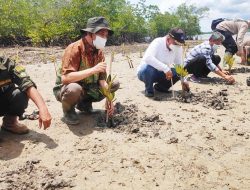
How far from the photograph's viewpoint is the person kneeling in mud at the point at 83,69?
3.49m

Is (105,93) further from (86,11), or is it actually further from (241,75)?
(86,11)

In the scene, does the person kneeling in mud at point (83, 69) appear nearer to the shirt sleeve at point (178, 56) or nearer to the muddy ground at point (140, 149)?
the muddy ground at point (140, 149)

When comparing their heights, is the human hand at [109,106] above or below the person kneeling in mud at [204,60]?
below

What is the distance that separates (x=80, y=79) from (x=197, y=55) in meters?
3.13

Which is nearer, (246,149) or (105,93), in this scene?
(246,149)

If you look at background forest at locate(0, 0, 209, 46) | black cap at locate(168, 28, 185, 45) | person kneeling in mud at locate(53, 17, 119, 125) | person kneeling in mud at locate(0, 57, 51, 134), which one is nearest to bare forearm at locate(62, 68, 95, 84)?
person kneeling in mud at locate(53, 17, 119, 125)

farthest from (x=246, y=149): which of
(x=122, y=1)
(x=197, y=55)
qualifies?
(x=122, y=1)

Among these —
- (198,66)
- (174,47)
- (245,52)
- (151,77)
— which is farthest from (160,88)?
(245,52)

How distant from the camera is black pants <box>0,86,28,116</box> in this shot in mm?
3273

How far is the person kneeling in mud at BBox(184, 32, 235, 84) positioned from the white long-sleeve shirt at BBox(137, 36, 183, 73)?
929mm

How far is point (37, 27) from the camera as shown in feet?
66.5

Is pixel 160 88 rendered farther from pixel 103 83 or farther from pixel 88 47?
pixel 88 47

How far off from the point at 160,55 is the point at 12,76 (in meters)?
2.42

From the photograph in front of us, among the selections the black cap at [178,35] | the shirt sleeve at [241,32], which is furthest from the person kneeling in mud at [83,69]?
the shirt sleeve at [241,32]
